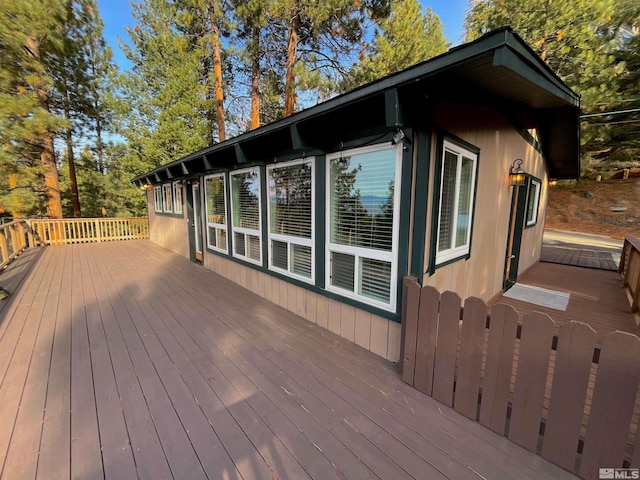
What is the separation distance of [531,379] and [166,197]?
984cm

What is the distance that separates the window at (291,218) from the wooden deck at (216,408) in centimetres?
74

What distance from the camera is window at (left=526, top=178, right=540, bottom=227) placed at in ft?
18.5

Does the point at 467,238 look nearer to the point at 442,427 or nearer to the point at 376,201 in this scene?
the point at 376,201

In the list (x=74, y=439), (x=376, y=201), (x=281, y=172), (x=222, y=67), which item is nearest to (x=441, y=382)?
(x=376, y=201)

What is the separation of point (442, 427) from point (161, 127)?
13.2 metres

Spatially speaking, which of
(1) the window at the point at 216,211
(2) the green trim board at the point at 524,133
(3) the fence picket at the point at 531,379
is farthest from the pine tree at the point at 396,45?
(3) the fence picket at the point at 531,379

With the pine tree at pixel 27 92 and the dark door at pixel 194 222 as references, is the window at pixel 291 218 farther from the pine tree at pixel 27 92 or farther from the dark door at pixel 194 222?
the pine tree at pixel 27 92

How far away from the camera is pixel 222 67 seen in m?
10.8

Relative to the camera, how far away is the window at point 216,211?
5.31 m

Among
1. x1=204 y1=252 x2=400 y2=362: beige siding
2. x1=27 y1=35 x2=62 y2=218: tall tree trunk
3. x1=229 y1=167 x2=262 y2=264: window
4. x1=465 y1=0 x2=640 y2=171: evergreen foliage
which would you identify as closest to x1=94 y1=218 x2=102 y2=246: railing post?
x1=27 y1=35 x2=62 y2=218: tall tree trunk

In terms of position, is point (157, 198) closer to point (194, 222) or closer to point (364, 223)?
point (194, 222)

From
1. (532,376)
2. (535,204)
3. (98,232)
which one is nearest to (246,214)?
(532,376)

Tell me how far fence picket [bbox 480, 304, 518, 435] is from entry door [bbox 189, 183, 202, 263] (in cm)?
627

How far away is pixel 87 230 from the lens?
34.5 ft
